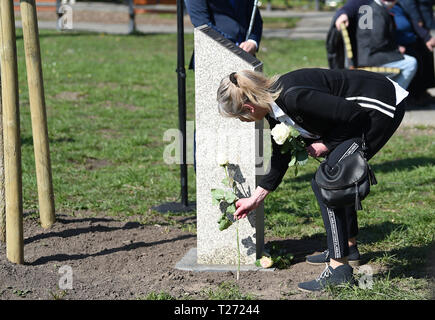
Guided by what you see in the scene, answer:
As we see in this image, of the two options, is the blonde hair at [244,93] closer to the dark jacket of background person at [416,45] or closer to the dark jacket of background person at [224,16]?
the dark jacket of background person at [224,16]

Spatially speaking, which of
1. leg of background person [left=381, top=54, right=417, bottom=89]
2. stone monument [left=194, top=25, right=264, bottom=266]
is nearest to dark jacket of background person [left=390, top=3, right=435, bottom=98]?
leg of background person [left=381, top=54, right=417, bottom=89]

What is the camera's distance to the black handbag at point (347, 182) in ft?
12.0

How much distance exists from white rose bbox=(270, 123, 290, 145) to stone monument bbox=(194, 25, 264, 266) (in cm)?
42

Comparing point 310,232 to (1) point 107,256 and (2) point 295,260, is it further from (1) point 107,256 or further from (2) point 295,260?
(1) point 107,256

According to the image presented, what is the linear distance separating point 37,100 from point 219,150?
134 centimetres

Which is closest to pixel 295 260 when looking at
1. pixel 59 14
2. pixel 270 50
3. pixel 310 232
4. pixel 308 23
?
pixel 310 232

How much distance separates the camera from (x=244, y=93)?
3635mm

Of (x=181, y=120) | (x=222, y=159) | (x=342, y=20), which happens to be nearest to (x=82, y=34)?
(x=342, y=20)

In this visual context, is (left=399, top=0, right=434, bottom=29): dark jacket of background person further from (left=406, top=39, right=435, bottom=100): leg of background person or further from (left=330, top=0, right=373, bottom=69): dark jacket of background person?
(left=330, top=0, right=373, bottom=69): dark jacket of background person

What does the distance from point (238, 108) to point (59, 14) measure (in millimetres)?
13384

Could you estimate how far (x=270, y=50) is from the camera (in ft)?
Result: 45.5

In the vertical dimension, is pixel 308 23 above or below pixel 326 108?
below

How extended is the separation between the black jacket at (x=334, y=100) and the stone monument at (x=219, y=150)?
375 millimetres

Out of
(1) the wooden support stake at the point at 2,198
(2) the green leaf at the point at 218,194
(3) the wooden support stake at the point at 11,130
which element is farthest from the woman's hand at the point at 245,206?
(1) the wooden support stake at the point at 2,198
